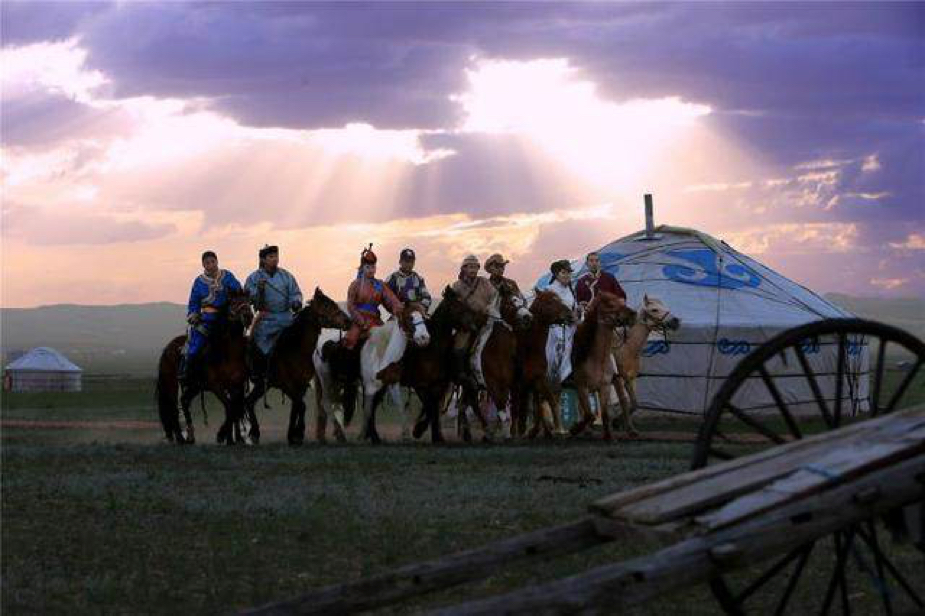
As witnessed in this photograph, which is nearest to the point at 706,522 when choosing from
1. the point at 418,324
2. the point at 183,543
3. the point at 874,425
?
the point at 874,425

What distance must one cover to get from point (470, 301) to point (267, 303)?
2.45 metres

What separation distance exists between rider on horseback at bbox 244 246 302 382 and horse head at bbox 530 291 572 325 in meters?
2.90

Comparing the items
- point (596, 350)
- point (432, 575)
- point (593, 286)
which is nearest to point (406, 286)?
point (596, 350)

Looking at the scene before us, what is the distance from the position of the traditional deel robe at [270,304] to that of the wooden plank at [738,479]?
12.4m

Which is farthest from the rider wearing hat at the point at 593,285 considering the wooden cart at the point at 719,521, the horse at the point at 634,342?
the wooden cart at the point at 719,521

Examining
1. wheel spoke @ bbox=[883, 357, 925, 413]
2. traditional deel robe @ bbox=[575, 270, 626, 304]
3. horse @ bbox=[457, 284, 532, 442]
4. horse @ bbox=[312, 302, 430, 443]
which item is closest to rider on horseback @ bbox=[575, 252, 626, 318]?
traditional deel robe @ bbox=[575, 270, 626, 304]

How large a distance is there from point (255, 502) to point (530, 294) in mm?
13183

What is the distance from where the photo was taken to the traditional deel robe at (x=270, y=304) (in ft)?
56.6

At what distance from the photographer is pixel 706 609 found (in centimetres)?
737

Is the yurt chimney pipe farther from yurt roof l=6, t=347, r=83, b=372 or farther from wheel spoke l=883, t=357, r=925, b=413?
yurt roof l=6, t=347, r=83, b=372

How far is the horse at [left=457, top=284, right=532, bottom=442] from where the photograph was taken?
1739 cm

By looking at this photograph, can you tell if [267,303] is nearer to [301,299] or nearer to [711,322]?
[301,299]

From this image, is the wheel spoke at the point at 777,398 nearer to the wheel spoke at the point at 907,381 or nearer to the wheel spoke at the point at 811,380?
the wheel spoke at the point at 811,380

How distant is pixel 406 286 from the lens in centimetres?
1764
